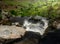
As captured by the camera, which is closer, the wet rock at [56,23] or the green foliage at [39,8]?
the wet rock at [56,23]

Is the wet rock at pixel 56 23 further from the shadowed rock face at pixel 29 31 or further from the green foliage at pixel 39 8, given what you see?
the green foliage at pixel 39 8

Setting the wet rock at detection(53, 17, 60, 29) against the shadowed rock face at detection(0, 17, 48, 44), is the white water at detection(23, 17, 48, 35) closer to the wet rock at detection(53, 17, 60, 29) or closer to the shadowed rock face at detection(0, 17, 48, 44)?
the shadowed rock face at detection(0, 17, 48, 44)

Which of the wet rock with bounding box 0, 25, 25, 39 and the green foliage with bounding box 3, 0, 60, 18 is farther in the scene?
the green foliage with bounding box 3, 0, 60, 18

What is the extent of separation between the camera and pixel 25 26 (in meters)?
9.89

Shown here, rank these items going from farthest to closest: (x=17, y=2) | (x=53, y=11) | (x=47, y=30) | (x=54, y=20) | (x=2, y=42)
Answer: (x=17, y=2), (x=53, y=11), (x=54, y=20), (x=47, y=30), (x=2, y=42)

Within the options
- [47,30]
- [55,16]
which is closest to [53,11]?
A: [55,16]

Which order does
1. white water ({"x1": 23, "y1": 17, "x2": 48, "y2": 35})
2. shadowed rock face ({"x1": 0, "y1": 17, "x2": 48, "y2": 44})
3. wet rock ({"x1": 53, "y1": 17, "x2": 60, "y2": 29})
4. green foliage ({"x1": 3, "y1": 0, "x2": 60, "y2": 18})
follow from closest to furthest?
1. shadowed rock face ({"x1": 0, "y1": 17, "x2": 48, "y2": 44})
2. white water ({"x1": 23, "y1": 17, "x2": 48, "y2": 35})
3. wet rock ({"x1": 53, "y1": 17, "x2": 60, "y2": 29})
4. green foliage ({"x1": 3, "y1": 0, "x2": 60, "y2": 18})

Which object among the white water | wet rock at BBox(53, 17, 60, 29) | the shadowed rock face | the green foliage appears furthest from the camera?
the green foliage

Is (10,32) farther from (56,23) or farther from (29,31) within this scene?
(56,23)

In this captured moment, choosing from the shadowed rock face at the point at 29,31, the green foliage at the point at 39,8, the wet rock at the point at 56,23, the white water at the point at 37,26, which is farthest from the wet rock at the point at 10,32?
the green foliage at the point at 39,8

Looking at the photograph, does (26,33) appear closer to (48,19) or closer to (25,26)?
(25,26)

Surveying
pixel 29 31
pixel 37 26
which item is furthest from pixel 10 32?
pixel 37 26

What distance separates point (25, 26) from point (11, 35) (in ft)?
5.70

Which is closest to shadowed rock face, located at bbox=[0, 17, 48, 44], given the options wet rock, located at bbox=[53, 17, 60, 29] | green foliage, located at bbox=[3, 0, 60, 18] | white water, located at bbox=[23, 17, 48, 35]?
white water, located at bbox=[23, 17, 48, 35]
